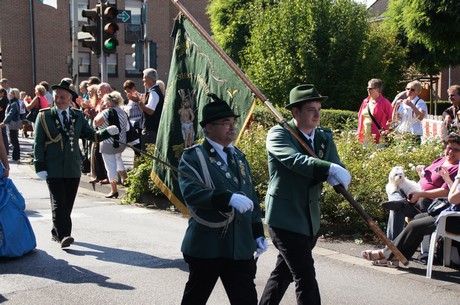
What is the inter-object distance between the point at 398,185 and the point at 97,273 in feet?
11.4

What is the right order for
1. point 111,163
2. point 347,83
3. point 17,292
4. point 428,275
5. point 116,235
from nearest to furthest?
point 17,292 → point 428,275 → point 116,235 → point 111,163 → point 347,83

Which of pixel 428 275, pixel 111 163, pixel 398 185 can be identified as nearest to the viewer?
pixel 428 275

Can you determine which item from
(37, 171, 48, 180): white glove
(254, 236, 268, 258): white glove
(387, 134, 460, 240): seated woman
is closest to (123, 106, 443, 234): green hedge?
(387, 134, 460, 240): seated woman

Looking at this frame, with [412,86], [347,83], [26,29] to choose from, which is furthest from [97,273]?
[26,29]

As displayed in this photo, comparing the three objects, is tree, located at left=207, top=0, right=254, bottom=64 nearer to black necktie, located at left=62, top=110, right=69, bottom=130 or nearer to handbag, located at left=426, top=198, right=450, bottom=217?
black necktie, located at left=62, top=110, right=69, bottom=130

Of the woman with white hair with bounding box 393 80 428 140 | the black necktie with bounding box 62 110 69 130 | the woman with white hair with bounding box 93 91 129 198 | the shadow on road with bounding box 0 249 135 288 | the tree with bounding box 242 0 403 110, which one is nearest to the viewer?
the shadow on road with bounding box 0 249 135 288

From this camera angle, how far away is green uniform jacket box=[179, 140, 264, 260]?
4332mm

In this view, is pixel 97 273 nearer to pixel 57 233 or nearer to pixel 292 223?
pixel 57 233

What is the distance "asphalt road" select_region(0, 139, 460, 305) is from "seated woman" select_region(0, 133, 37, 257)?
0.14 metres

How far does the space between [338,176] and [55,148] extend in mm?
4382

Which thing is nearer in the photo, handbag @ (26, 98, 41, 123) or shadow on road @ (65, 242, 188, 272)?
shadow on road @ (65, 242, 188, 272)

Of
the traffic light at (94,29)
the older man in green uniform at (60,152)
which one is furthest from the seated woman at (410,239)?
the traffic light at (94,29)

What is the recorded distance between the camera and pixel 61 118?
802cm

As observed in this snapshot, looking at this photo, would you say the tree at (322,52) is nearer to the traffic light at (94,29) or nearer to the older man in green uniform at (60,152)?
the traffic light at (94,29)
